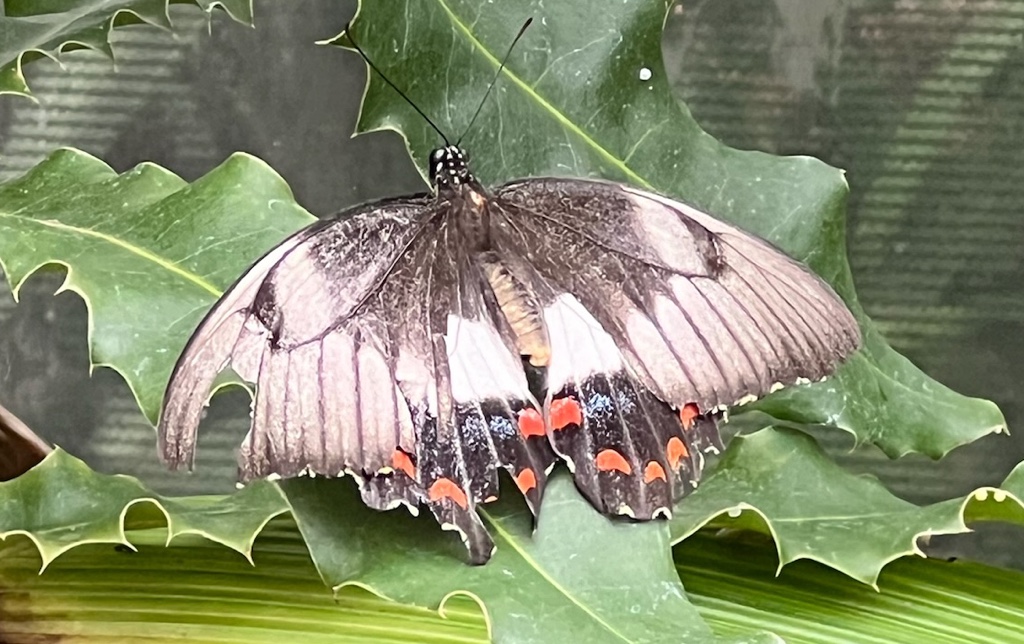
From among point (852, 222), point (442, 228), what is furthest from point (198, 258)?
point (852, 222)

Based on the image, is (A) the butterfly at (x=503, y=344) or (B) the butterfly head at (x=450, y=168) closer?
(A) the butterfly at (x=503, y=344)

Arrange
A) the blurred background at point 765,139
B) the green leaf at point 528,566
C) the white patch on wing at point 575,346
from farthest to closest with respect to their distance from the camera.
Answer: the blurred background at point 765,139 < the white patch on wing at point 575,346 < the green leaf at point 528,566

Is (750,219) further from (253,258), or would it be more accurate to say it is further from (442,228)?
(253,258)

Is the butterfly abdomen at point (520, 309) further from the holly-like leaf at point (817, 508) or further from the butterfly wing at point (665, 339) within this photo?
the holly-like leaf at point (817, 508)

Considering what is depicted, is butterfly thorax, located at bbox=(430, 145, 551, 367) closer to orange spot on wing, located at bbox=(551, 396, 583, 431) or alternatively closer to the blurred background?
orange spot on wing, located at bbox=(551, 396, 583, 431)

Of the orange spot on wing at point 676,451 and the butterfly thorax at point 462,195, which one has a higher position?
the butterfly thorax at point 462,195

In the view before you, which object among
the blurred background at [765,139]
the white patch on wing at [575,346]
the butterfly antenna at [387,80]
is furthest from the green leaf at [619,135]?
the blurred background at [765,139]

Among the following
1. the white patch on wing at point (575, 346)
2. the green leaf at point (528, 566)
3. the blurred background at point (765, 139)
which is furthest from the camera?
the blurred background at point (765, 139)
